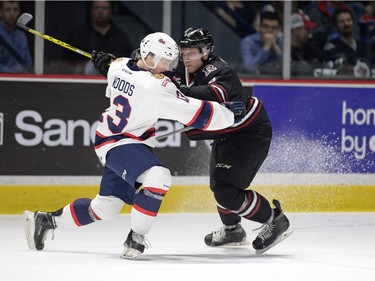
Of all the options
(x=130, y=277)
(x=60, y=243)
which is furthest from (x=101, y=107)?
(x=130, y=277)

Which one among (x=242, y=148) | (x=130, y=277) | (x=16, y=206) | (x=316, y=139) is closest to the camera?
(x=130, y=277)

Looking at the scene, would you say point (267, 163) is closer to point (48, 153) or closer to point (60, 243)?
point (48, 153)

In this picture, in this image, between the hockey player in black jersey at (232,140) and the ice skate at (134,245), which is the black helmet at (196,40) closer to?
the hockey player in black jersey at (232,140)

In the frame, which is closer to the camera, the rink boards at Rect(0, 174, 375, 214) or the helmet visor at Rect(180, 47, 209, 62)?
the helmet visor at Rect(180, 47, 209, 62)

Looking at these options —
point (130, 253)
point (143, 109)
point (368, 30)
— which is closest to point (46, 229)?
point (130, 253)

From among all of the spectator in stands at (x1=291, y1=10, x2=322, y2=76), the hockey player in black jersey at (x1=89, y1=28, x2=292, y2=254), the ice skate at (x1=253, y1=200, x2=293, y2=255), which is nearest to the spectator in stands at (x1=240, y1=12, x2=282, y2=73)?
the spectator in stands at (x1=291, y1=10, x2=322, y2=76)

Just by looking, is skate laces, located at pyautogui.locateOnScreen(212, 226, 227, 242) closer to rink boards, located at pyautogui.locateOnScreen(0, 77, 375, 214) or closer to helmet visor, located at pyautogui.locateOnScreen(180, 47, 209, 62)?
helmet visor, located at pyautogui.locateOnScreen(180, 47, 209, 62)

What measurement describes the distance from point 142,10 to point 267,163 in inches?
51.2

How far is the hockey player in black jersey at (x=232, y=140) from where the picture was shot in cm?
523

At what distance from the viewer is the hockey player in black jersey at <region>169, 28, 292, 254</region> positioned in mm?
5230

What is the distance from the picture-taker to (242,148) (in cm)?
538

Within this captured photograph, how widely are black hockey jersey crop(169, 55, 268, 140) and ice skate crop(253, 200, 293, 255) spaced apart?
47cm

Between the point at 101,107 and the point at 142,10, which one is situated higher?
the point at 142,10

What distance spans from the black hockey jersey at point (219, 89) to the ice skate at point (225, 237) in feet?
1.67
